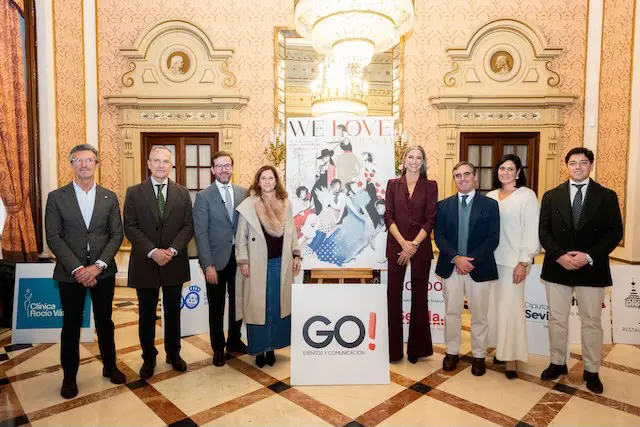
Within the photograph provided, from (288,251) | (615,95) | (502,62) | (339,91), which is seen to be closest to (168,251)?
(288,251)

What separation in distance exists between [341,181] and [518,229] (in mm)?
1405

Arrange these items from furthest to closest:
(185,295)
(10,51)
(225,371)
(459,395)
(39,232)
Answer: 1. (39,232)
2. (10,51)
3. (185,295)
4. (225,371)
5. (459,395)

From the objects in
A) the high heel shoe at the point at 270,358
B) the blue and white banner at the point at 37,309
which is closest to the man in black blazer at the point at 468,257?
the high heel shoe at the point at 270,358

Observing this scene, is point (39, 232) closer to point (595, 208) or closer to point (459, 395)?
point (459, 395)

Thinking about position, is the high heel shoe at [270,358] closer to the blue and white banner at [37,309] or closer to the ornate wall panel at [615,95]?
the blue and white banner at [37,309]

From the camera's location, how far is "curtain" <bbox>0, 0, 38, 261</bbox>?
4.08 m

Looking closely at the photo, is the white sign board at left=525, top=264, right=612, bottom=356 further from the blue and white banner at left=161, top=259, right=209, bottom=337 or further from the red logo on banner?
the blue and white banner at left=161, top=259, right=209, bottom=337

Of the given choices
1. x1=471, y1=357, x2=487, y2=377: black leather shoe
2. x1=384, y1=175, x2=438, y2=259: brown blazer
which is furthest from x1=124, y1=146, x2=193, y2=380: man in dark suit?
x1=471, y1=357, x2=487, y2=377: black leather shoe

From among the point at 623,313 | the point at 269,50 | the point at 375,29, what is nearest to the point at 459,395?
the point at 623,313

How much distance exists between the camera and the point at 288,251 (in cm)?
301

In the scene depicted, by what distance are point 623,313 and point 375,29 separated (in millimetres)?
3727

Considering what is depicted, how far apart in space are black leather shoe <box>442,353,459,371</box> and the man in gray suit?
170 centimetres

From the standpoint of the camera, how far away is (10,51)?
14.0ft

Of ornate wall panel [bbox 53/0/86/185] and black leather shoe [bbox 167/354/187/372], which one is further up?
ornate wall panel [bbox 53/0/86/185]
